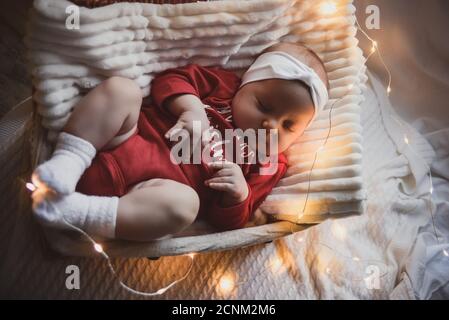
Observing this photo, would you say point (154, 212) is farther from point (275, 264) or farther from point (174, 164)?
point (275, 264)

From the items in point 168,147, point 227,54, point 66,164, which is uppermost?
point 227,54

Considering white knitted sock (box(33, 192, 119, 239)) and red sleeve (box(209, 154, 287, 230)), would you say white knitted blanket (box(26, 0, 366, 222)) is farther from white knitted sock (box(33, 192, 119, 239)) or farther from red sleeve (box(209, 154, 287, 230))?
white knitted sock (box(33, 192, 119, 239))

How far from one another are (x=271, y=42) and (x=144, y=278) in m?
0.61

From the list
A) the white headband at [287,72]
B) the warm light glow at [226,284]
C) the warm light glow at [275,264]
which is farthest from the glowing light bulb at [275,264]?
the white headband at [287,72]

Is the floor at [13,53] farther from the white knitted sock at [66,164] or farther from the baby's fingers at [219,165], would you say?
the baby's fingers at [219,165]

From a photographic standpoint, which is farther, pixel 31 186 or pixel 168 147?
pixel 168 147

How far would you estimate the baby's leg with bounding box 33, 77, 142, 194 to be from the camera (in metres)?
0.82

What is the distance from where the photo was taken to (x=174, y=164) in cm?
93

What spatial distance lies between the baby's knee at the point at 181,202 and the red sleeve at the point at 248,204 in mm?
67

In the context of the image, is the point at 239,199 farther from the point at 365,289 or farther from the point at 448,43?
the point at 448,43

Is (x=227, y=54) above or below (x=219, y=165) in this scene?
above

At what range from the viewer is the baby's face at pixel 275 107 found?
39.3 inches

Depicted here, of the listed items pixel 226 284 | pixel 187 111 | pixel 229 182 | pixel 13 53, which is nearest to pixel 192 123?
pixel 187 111

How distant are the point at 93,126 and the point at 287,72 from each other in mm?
411
